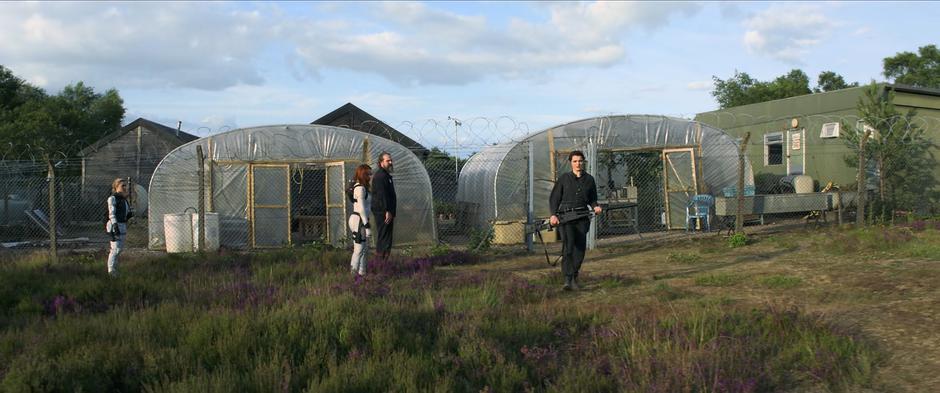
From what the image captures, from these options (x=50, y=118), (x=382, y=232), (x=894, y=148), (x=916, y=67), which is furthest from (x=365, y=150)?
(x=916, y=67)

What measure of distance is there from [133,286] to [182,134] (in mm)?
26741

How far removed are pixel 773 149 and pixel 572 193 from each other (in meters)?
15.7

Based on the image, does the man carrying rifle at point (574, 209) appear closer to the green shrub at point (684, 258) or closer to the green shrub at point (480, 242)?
the green shrub at point (684, 258)

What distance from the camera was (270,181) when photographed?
1605cm

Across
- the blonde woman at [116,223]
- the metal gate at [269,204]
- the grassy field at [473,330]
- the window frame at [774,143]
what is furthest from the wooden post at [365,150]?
the window frame at [774,143]

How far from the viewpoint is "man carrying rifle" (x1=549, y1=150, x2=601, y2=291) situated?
8.37 metres

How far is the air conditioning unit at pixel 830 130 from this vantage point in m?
19.3

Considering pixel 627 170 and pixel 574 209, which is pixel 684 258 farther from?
pixel 627 170

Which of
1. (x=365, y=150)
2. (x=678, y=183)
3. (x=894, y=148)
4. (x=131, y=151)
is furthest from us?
(x=131, y=151)

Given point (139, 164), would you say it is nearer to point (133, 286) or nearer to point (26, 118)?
point (26, 118)

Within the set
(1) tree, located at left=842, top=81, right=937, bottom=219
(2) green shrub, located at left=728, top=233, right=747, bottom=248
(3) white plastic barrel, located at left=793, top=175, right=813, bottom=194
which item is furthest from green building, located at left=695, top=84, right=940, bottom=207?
(2) green shrub, located at left=728, top=233, right=747, bottom=248

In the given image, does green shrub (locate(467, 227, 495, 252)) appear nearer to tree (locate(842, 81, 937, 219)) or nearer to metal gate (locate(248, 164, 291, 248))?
metal gate (locate(248, 164, 291, 248))

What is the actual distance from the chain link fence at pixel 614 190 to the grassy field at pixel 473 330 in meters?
4.39

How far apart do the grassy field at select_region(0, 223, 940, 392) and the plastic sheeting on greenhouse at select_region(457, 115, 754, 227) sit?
7141 millimetres
